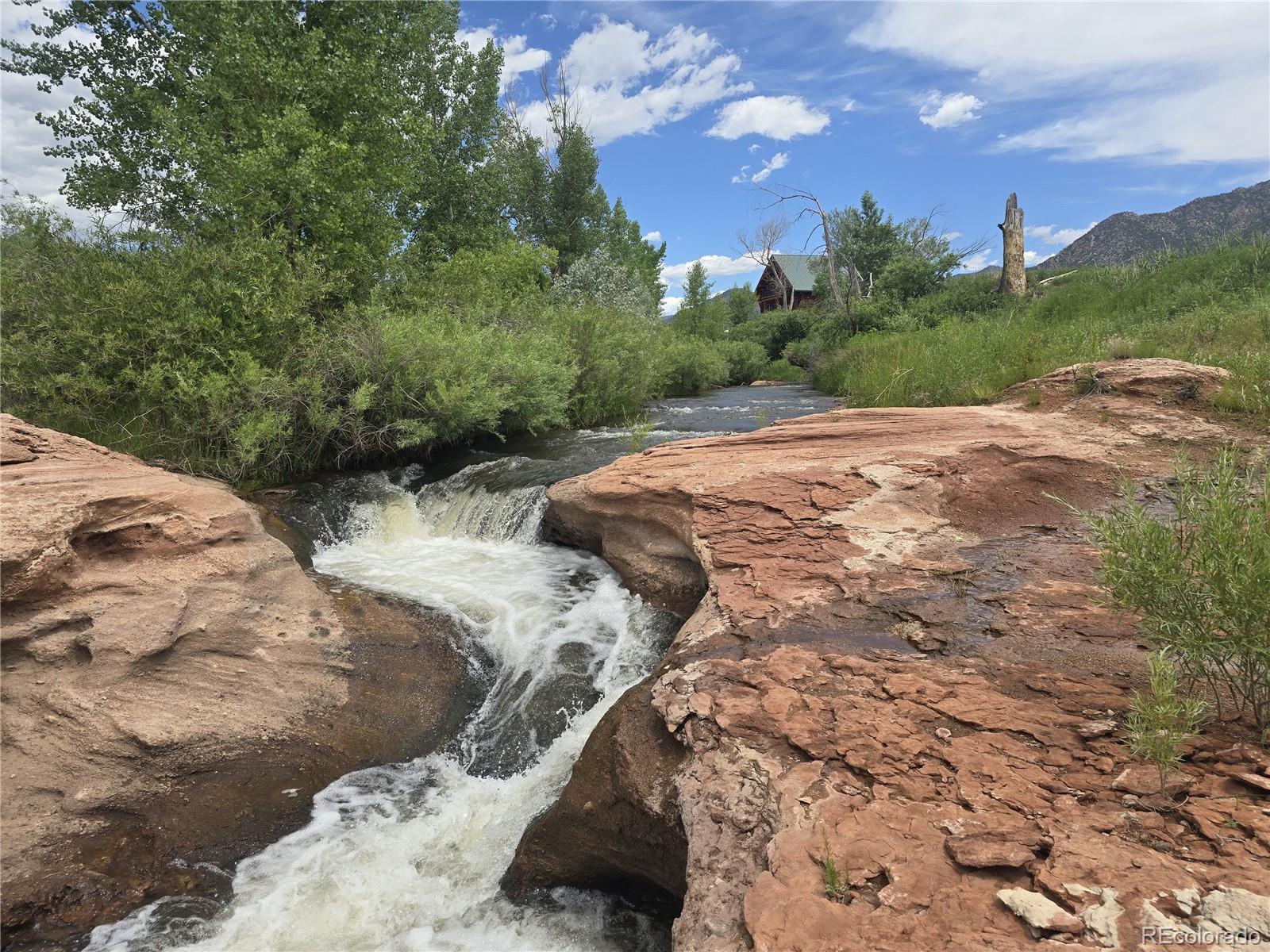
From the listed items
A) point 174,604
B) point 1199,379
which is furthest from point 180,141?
point 1199,379

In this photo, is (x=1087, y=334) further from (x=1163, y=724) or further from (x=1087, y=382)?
(x=1163, y=724)

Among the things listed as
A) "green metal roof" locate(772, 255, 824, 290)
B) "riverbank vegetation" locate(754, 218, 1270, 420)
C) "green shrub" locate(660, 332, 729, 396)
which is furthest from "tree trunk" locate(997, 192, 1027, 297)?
"green metal roof" locate(772, 255, 824, 290)

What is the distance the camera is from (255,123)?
972cm

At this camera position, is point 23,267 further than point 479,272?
No

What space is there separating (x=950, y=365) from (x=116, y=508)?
995 cm

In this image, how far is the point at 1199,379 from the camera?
557cm

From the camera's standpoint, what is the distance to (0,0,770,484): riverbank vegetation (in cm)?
723

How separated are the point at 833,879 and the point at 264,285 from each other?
892 cm

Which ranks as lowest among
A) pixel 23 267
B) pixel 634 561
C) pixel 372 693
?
pixel 372 693

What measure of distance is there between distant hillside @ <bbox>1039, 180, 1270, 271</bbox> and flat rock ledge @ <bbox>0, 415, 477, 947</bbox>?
38458mm

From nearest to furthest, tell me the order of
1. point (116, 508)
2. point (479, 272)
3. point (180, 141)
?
point (116, 508) → point (180, 141) → point (479, 272)

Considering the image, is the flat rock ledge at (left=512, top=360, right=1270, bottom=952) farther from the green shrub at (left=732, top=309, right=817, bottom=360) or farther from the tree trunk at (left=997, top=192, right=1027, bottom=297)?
the green shrub at (left=732, top=309, right=817, bottom=360)

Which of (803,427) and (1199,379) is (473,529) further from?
(1199,379)

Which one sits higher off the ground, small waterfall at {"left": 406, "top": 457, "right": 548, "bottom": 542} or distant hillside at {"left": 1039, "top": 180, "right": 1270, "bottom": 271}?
distant hillside at {"left": 1039, "top": 180, "right": 1270, "bottom": 271}
